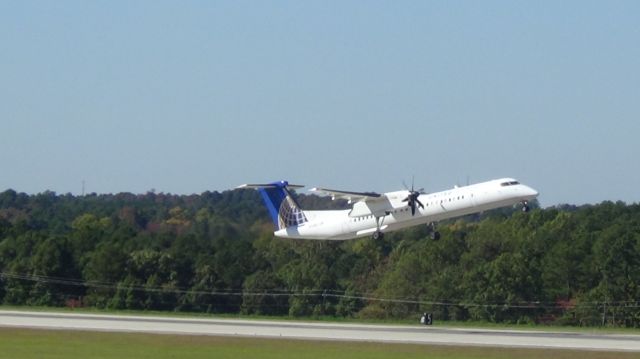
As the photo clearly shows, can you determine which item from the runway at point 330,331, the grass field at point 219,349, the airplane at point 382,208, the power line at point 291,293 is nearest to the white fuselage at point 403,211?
the airplane at point 382,208

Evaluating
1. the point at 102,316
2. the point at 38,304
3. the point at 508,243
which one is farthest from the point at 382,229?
the point at 508,243

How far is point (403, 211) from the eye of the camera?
78.2 m

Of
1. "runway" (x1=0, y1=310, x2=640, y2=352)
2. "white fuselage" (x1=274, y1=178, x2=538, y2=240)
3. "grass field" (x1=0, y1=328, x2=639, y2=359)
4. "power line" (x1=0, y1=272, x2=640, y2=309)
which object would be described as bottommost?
"grass field" (x1=0, y1=328, x2=639, y2=359)

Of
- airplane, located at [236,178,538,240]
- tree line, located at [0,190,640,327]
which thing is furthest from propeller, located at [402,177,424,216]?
tree line, located at [0,190,640,327]

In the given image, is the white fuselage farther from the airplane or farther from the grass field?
the grass field

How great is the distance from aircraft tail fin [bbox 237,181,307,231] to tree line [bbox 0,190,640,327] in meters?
18.8

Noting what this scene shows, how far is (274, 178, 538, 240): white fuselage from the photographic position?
72312mm

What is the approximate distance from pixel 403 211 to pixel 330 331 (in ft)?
42.8

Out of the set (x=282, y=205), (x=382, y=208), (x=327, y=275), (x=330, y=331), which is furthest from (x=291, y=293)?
(x=330, y=331)

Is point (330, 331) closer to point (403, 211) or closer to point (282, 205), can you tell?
point (403, 211)

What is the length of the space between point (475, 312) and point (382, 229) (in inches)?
1000

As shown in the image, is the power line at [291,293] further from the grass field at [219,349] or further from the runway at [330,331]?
the grass field at [219,349]

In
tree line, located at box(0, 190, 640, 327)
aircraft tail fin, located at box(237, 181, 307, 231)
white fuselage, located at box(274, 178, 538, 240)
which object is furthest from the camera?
tree line, located at box(0, 190, 640, 327)

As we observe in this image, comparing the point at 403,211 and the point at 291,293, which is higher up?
the point at 403,211
